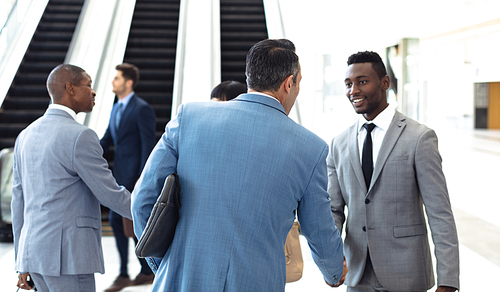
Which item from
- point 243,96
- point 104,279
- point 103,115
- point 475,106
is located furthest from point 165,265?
point 475,106

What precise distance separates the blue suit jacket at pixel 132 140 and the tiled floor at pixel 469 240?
0.97 meters

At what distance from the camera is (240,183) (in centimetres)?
142

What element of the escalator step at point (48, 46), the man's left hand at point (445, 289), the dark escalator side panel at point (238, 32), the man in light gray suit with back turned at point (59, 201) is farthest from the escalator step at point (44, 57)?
the man's left hand at point (445, 289)

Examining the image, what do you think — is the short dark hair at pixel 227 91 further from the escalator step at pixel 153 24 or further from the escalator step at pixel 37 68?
the escalator step at pixel 153 24

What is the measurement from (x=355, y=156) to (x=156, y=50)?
660 centimetres

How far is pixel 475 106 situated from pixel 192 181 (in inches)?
990

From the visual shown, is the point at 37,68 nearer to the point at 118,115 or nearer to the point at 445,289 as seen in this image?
the point at 118,115

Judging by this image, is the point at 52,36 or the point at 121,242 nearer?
the point at 121,242

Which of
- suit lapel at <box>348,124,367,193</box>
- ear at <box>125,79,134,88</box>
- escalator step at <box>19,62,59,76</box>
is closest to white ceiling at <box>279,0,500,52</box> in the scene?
ear at <box>125,79,134,88</box>

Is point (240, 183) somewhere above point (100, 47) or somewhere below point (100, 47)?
below

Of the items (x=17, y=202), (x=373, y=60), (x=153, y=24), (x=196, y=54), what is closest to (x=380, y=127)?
(x=373, y=60)

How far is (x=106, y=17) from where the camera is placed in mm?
7469

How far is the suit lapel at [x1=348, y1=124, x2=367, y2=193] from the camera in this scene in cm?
203

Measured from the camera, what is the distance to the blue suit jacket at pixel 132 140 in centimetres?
428
